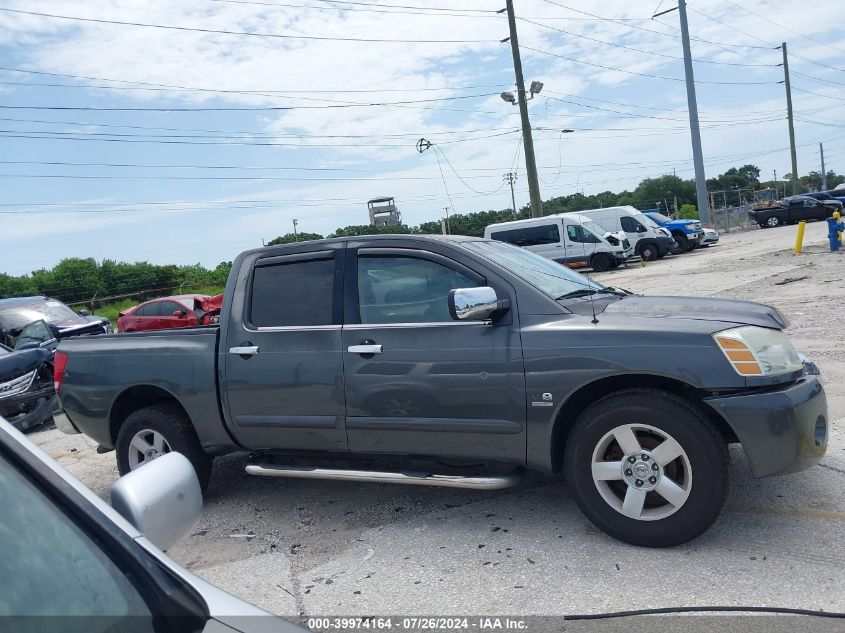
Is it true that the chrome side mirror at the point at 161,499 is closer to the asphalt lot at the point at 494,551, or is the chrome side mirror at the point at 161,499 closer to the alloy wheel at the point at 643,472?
the asphalt lot at the point at 494,551

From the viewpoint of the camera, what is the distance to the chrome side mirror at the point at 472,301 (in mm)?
3852

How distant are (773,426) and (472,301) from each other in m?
1.59

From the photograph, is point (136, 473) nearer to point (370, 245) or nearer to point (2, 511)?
point (2, 511)

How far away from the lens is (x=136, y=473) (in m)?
1.91

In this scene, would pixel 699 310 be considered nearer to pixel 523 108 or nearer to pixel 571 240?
pixel 571 240

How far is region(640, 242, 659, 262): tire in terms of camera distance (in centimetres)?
2873

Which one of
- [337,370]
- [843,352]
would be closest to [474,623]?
[337,370]

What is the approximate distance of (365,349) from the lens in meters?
4.33

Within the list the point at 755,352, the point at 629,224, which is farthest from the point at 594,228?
the point at 755,352

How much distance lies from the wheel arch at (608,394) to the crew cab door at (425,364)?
0.21m

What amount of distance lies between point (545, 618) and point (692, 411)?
125 centimetres

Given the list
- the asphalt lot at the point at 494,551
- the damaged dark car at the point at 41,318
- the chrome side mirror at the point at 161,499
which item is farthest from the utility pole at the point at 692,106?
the chrome side mirror at the point at 161,499

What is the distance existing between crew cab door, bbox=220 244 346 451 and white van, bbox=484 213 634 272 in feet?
71.9

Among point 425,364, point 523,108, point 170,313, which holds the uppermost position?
Answer: point 523,108
